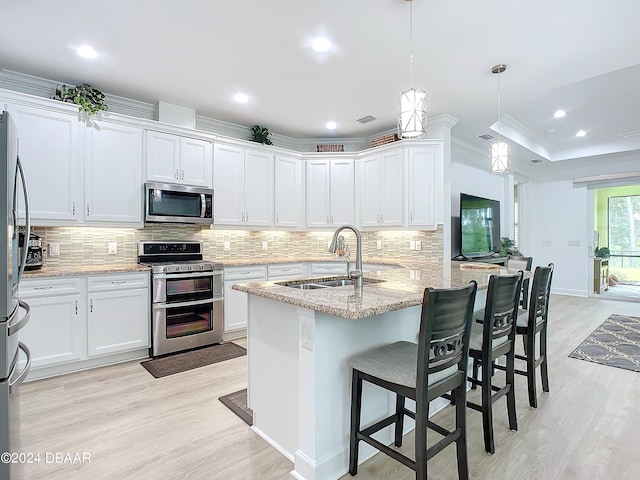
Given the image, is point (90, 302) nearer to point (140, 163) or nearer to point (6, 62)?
point (140, 163)

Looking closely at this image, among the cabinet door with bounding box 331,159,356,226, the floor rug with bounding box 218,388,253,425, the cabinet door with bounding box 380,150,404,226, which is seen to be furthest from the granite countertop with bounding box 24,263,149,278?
the cabinet door with bounding box 380,150,404,226

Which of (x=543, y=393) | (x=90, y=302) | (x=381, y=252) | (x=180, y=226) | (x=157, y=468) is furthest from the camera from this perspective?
(x=381, y=252)

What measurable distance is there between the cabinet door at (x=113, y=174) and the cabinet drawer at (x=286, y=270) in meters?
1.69

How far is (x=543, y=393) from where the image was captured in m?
2.74

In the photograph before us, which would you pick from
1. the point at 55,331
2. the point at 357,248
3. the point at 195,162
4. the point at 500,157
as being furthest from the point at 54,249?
the point at 500,157

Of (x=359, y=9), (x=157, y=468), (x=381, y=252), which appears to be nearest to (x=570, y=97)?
(x=381, y=252)

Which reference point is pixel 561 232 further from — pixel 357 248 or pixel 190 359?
pixel 190 359

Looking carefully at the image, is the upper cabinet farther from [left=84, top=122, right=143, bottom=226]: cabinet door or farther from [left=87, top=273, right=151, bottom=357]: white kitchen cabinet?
[left=87, top=273, right=151, bottom=357]: white kitchen cabinet

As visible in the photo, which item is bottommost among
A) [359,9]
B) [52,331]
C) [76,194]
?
[52,331]

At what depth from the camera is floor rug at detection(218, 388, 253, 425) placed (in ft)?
7.70

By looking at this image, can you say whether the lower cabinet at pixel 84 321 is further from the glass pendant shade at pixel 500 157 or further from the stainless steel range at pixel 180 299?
the glass pendant shade at pixel 500 157

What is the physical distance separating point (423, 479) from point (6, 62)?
4.59 metres

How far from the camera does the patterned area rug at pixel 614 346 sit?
3.48m

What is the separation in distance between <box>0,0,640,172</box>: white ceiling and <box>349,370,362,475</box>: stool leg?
2427mm
